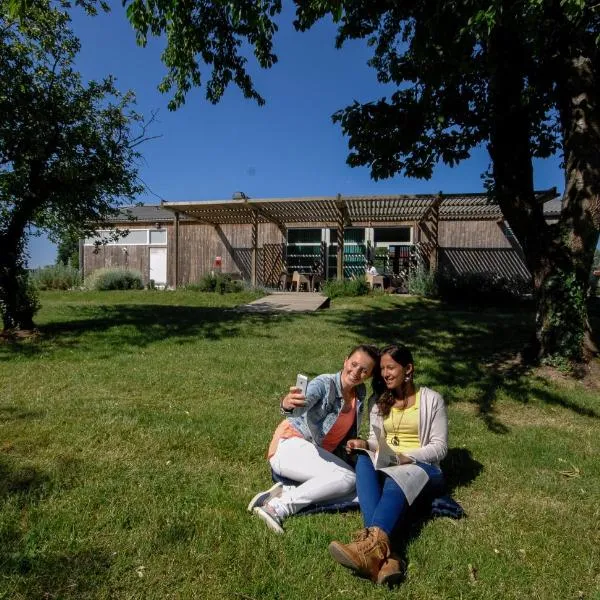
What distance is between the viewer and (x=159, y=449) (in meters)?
3.70

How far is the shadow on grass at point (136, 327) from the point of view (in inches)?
300

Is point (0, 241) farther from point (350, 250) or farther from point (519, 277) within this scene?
point (519, 277)

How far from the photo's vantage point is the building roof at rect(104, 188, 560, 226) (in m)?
14.9

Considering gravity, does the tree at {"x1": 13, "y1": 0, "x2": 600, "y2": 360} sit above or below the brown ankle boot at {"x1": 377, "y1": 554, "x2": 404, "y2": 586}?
above

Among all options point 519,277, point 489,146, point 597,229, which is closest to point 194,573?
point 597,229

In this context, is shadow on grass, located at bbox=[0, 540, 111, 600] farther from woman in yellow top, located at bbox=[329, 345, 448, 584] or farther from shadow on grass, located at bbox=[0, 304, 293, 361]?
shadow on grass, located at bbox=[0, 304, 293, 361]

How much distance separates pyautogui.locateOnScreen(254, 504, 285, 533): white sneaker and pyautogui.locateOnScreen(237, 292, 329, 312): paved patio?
9.25m

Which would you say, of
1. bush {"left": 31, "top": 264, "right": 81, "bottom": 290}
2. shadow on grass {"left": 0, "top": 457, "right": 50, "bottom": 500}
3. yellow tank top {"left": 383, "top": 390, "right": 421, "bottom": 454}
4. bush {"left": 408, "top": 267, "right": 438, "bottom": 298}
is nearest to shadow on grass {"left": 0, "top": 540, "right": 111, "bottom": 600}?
shadow on grass {"left": 0, "top": 457, "right": 50, "bottom": 500}

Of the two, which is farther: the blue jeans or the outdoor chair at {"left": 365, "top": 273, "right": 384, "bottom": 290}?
the outdoor chair at {"left": 365, "top": 273, "right": 384, "bottom": 290}

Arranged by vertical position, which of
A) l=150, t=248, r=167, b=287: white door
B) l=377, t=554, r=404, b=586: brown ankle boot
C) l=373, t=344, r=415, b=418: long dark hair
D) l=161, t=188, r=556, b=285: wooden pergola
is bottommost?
l=377, t=554, r=404, b=586: brown ankle boot

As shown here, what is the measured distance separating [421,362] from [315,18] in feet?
16.2

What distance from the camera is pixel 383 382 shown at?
3.13m

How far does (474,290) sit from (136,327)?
937cm

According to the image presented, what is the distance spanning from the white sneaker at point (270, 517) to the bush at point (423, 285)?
40.1 ft
